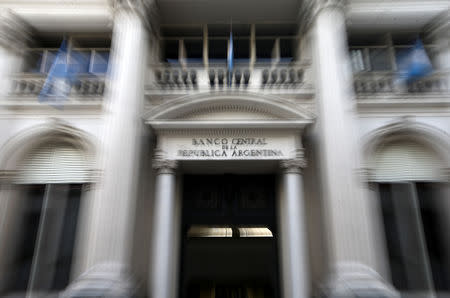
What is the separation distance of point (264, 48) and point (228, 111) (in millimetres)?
3080

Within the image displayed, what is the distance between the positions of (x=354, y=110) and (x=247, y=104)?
252cm

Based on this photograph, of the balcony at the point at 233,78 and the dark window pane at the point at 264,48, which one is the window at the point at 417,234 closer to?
the balcony at the point at 233,78

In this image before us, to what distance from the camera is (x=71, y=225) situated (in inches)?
286

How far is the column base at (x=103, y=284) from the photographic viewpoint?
578cm

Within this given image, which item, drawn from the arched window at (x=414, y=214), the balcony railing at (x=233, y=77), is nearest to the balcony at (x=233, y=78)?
the balcony railing at (x=233, y=77)

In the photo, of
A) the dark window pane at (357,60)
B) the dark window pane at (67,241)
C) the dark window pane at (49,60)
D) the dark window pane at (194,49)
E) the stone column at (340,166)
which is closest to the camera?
the stone column at (340,166)

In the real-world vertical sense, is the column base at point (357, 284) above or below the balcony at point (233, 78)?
below

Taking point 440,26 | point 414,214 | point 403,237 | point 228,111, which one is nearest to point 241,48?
point 228,111

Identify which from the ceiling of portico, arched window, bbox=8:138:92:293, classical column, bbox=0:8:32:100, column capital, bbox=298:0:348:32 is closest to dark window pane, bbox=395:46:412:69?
the ceiling of portico

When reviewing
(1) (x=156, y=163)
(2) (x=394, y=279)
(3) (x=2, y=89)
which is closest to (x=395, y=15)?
(2) (x=394, y=279)

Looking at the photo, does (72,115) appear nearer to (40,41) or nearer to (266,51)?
(40,41)

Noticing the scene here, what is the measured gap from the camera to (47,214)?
7367 mm

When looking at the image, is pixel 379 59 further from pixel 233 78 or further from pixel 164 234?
pixel 164 234

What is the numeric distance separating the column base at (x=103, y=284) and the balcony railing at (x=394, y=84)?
6976 mm
